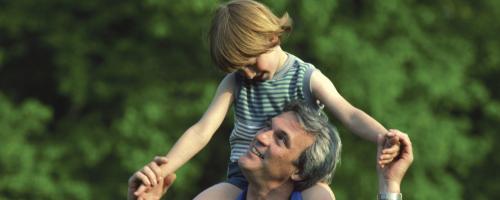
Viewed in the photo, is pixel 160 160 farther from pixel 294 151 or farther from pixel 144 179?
pixel 294 151

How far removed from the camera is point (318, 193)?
5641mm

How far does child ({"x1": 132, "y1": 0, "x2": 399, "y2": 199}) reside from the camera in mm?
5625

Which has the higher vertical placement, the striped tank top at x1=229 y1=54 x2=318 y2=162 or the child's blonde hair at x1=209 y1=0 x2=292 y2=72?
the child's blonde hair at x1=209 y1=0 x2=292 y2=72

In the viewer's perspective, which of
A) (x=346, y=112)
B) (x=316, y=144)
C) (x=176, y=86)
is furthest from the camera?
(x=176, y=86)

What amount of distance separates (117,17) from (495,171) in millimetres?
4888

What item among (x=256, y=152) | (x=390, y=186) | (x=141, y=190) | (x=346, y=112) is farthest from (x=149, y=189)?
(x=390, y=186)

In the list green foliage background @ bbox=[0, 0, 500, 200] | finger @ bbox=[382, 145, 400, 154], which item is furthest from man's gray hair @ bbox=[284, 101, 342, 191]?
green foliage background @ bbox=[0, 0, 500, 200]

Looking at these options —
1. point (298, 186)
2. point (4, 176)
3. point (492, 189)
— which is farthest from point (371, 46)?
point (298, 186)

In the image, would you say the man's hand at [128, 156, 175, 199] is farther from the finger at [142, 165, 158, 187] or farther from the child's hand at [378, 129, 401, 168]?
the child's hand at [378, 129, 401, 168]

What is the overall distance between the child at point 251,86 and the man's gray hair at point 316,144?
55 mm

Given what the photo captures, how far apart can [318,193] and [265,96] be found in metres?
0.43

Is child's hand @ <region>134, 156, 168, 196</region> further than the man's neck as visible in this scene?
No

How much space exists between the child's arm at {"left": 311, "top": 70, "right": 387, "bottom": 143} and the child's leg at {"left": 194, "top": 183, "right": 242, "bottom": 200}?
506mm

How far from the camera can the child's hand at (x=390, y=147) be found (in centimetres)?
523
